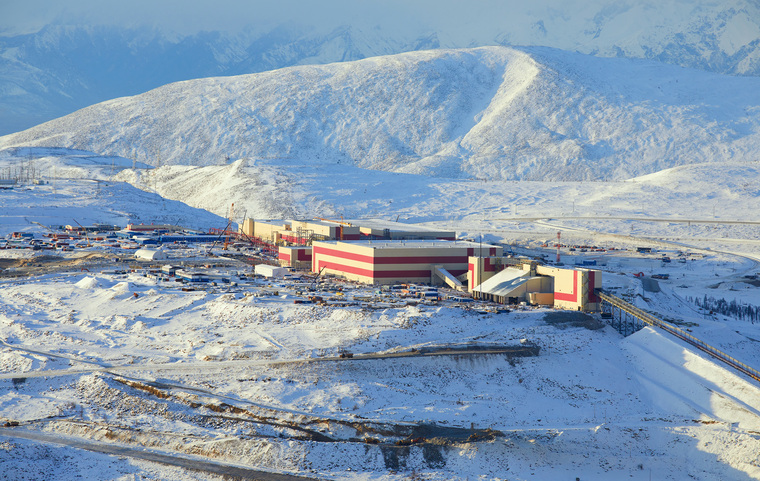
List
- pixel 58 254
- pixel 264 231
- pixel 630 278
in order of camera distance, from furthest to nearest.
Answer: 1. pixel 264 231
2. pixel 58 254
3. pixel 630 278

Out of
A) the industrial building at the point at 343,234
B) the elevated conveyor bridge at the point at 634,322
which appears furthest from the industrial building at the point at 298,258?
the elevated conveyor bridge at the point at 634,322

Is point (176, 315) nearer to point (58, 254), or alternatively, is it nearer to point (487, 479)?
point (487, 479)

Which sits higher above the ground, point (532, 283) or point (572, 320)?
point (532, 283)

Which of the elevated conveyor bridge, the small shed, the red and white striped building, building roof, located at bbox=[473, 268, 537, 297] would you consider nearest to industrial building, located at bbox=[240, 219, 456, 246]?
the small shed

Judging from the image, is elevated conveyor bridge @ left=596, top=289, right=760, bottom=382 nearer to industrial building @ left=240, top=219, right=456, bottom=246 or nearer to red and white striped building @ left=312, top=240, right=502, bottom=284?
red and white striped building @ left=312, top=240, right=502, bottom=284

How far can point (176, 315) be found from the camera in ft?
203

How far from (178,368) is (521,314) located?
2406cm

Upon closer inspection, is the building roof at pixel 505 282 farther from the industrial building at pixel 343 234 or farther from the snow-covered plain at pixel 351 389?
the industrial building at pixel 343 234

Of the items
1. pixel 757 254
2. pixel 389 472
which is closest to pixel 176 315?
pixel 389 472

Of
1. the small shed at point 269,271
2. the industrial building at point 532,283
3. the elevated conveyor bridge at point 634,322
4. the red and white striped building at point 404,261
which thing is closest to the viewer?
the elevated conveyor bridge at point 634,322

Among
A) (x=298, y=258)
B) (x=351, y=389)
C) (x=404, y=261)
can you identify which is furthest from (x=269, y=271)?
(x=351, y=389)

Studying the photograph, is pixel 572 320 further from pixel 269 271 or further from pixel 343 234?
pixel 343 234

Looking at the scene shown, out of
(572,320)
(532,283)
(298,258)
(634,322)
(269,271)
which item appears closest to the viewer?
(572,320)

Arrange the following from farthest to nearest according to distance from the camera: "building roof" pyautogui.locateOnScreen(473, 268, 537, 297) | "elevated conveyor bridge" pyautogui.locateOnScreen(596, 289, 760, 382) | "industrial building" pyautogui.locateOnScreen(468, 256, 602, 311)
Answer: "building roof" pyautogui.locateOnScreen(473, 268, 537, 297) < "industrial building" pyautogui.locateOnScreen(468, 256, 602, 311) < "elevated conveyor bridge" pyautogui.locateOnScreen(596, 289, 760, 382)
